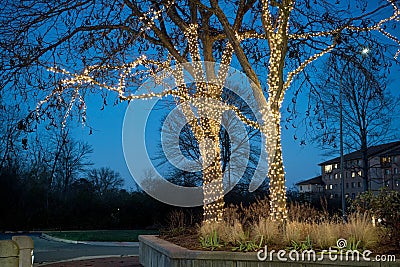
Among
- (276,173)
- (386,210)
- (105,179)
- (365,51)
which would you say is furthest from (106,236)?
(105,179)

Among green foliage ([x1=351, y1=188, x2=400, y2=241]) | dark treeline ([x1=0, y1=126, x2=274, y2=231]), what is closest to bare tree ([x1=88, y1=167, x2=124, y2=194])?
dark treeline ([x1=0, y1=126, x2=274, y2=231])

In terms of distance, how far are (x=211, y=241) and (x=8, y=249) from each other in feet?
12.8

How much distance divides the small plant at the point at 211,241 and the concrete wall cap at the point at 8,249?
3650 millimetres

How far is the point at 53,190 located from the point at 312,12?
28.8 metres

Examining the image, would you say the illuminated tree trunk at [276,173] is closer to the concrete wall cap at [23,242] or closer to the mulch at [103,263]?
the mulch at [103,263]

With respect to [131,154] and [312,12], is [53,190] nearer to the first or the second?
[131,154]

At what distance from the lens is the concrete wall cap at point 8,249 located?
4.61 metres

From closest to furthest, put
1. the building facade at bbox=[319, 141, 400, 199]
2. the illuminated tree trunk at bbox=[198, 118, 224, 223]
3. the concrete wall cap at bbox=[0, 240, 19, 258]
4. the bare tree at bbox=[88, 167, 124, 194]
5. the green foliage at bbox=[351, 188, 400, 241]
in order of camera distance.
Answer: the concrete wall cap at bbox=[0, 240, 19, 258] → the green foliage at bbox=[351, 188, 400, 241] → the illuminated tree trunk at bbox=[198, 118, 224, 223] → the bare tree at bbox=[88, 167, 124, 194] → the building facade at bbox=[319, 141, 400, 199]

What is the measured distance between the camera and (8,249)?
4633 mm

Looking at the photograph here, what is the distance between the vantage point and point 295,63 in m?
11.6

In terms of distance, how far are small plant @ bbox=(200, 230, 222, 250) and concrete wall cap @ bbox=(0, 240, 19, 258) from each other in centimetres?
365

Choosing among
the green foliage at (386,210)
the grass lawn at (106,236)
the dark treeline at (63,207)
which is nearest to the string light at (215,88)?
the green foliage at (386,210)

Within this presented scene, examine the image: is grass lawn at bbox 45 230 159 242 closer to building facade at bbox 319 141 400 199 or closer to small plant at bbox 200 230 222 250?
small plant at bbox 200 230 222 250

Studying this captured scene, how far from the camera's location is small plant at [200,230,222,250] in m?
7.78
